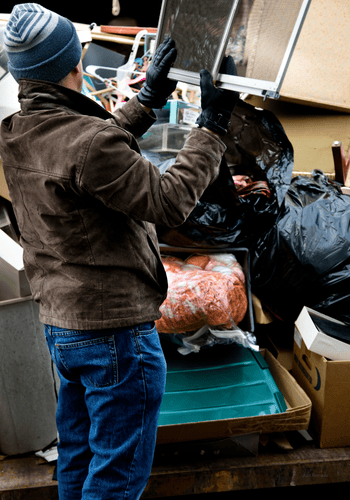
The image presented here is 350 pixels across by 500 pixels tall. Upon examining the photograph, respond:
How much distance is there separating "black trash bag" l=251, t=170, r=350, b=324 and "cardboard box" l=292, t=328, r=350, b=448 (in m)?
0.22

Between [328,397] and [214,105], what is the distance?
1.16 m

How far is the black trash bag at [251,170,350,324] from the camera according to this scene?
1782 millimetres

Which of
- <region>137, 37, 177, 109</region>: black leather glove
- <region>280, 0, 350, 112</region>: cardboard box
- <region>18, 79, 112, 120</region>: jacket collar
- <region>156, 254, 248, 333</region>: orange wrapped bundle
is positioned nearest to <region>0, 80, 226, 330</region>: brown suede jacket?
<region>18, 79, 112, 120</region>: jacket collar

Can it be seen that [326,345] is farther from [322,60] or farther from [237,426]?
[322,60]

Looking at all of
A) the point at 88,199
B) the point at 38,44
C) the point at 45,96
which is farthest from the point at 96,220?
the point at 38,44

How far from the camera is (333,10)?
242 cm

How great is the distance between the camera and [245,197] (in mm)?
1837

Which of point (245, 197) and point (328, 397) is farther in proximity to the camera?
point (245, 197)

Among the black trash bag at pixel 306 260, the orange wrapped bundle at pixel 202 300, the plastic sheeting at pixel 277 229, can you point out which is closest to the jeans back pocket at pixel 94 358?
the orange wrapped bundle at pixel 202 300

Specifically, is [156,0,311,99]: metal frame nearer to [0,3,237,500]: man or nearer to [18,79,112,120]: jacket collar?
[0,3,237,500]: man

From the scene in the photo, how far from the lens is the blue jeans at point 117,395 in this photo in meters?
1.08

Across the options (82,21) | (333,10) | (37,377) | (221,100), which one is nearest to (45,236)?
(221,100)

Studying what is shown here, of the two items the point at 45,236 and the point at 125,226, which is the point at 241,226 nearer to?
the point at 125,226

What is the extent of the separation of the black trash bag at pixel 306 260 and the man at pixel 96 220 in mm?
781
